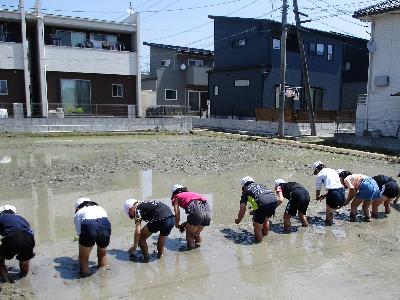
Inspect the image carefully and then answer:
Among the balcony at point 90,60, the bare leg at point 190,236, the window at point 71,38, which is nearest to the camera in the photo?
the bare leg at point 190,236

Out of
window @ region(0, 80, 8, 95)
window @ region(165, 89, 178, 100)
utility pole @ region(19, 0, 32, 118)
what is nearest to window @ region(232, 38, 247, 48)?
window @ region(165, 89, 178, 100)

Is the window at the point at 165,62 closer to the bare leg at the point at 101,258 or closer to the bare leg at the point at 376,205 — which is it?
the bare leg at the point at 376,205

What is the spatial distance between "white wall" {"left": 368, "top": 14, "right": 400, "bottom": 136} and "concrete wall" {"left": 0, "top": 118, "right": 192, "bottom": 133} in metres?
12.6

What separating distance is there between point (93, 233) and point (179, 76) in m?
33.7

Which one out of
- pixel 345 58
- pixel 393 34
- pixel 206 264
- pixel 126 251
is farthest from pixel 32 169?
pixel 345 58

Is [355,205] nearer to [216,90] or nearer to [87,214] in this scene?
[87,214]

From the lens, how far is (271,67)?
30594mm

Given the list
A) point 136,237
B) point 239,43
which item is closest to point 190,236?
point 136,237

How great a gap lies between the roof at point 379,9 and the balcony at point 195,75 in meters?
18.2

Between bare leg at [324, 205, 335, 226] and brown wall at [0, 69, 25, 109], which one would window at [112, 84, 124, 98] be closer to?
brown wall at [0, 69, 25, 109]

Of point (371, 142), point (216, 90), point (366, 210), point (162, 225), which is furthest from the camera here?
point (216, 90)

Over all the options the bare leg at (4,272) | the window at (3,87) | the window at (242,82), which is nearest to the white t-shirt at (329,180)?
the bare leg at (4,272)

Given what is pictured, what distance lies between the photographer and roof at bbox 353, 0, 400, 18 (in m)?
20.5

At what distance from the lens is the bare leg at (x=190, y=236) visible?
6.51 meters
